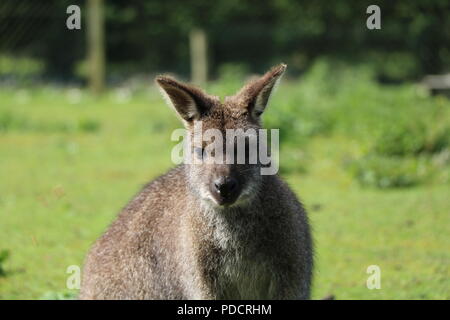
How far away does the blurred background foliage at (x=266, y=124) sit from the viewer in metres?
7.91

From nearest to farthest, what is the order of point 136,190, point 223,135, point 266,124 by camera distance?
point 223,135
point 136,190
point 266,124

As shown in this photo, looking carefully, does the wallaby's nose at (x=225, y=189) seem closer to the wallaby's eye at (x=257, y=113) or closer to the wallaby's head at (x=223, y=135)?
the wallaby's head at (x=223, y=135)

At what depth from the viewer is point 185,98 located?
518 centimetres

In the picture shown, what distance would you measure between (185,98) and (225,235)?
875 millimetres

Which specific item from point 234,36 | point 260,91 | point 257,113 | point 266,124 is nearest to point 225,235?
point 257,113

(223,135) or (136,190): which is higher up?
(223,135)

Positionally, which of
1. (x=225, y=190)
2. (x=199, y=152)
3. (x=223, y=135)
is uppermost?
(x=223, y=135)

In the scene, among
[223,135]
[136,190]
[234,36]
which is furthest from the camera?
[234,36]

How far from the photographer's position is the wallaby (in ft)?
16.7

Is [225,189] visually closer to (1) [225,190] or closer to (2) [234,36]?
(1) [225,190]

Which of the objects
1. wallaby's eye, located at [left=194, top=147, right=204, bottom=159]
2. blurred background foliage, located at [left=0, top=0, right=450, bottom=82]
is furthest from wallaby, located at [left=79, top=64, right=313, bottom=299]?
blurred background foliage, located at [left=0, top=0, right=450, bottom=82]

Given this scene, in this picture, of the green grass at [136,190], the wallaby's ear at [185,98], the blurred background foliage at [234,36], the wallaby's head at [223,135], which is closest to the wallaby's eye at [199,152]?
Result: the wallaby's head at [223,135]

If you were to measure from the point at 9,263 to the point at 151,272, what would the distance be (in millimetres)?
2565

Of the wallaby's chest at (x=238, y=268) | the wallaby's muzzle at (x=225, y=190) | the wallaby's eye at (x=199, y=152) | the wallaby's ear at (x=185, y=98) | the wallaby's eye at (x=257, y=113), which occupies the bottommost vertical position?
the wallaby's chest at (x=238, y=268)
